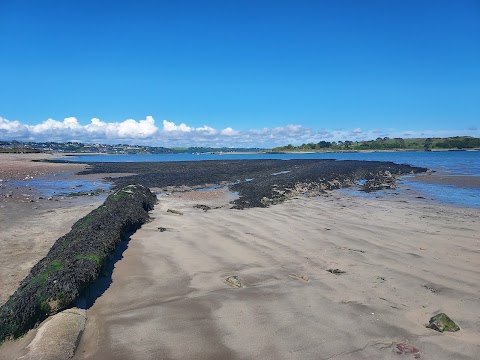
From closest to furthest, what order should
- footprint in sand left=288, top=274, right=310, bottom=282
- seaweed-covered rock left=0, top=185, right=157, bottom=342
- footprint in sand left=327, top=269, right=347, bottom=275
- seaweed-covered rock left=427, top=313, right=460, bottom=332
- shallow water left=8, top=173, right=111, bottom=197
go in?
seaweed-covered rock left=0, top=185, right=157, bottom=342 < seaweed-covered rock left=427, top=313, right=460, bottom=332 < footprint in sand left=288, top=274, right=310, bottom=282 < footprint in sand left=327, top=269, right=347, bottom=275 < shallow water left=8, top=173, right=111, bottom=197

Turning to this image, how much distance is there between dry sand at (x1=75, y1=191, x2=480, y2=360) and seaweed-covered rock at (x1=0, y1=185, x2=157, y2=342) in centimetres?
48

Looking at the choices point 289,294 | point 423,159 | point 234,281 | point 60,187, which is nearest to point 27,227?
point 234,281

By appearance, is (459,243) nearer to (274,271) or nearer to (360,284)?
(360,284)

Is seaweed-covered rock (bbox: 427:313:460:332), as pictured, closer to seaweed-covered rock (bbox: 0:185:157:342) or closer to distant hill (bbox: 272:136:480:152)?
seaweed-covered rock (bbox: 0:185:157:342)

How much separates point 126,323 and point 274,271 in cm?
349

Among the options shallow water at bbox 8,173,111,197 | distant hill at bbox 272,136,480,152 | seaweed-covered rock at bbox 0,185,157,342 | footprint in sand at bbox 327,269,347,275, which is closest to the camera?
seaweed-covered rock at bbox 0,185,157,342

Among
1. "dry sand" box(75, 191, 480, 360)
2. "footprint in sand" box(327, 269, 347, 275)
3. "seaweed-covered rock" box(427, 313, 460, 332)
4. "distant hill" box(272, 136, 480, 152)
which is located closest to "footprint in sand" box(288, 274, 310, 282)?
"dry sand" box(75, 191, 480, 360)

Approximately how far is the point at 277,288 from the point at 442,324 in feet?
9.04

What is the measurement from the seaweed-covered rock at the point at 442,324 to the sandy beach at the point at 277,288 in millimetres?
135

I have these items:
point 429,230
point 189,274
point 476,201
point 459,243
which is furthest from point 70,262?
point 476,201

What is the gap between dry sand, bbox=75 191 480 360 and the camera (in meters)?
5.07

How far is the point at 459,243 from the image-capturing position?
10539 mm

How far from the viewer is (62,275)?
6277 mm

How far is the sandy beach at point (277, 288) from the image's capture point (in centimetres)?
508
